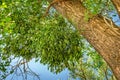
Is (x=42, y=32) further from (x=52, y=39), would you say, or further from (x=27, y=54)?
(x=27, y=54)

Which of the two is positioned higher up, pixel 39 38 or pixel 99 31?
pixel 99 31

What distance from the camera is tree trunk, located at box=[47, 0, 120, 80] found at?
8.51 metres

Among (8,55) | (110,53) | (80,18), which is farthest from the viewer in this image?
(8,55)

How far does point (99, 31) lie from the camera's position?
895 centimetres

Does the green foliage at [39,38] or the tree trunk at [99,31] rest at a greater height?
the tree trunk at [99,31]

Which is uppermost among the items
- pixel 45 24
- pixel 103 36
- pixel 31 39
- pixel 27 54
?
pixel 103 36

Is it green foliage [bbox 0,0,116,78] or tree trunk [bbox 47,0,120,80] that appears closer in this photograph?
tree trunk [bbox 47,0,120,80]

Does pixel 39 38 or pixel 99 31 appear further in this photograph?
pixel 39 38

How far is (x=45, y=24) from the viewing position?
1155 cm

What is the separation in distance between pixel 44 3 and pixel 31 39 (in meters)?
1.58

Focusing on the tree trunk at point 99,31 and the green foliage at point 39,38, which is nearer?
the tree trunk at point 99,31

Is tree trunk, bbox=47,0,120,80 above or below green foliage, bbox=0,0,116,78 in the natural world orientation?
above

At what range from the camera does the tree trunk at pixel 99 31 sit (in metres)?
8.51

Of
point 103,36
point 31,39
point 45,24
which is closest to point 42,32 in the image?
point 45,24
